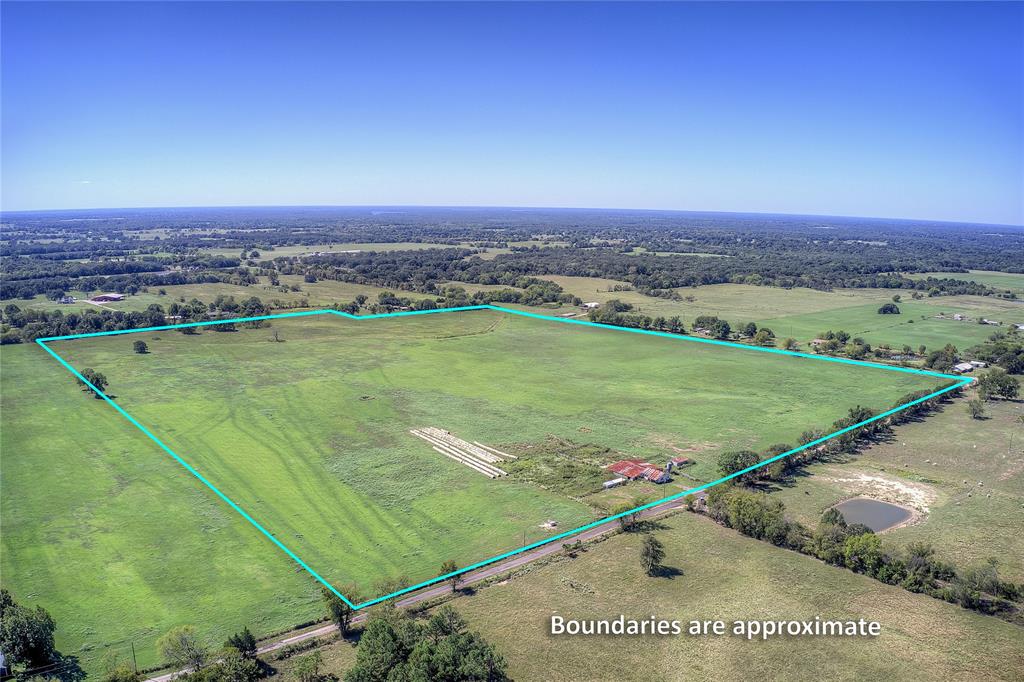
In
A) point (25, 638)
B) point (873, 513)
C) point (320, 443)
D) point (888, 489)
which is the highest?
point (320, 443)

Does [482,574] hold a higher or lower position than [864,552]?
lower

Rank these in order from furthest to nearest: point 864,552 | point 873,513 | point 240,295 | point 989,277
Answer: point 989,277
point 240,295
point 873,513
point 864,552

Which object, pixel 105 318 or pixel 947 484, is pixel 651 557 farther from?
pixel 105 318

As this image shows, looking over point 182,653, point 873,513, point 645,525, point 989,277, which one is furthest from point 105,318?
point 989,277

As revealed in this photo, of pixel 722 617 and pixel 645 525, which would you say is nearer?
A: pixel 722 617

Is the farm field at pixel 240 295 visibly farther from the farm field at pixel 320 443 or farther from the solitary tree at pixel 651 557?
the solitary tree at pixel 651 557

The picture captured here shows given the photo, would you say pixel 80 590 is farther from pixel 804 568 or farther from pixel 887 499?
pixel 887 499

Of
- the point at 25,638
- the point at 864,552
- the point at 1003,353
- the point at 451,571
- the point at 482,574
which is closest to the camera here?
the point at 25,638
